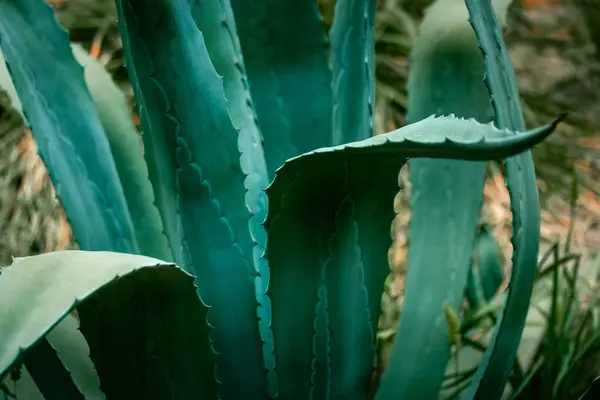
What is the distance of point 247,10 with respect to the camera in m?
0.63

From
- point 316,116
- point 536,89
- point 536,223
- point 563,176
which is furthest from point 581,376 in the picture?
point 536,89

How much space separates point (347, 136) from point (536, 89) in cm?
157

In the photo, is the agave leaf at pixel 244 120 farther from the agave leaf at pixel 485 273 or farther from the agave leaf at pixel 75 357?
the agave leaf at pixel 485 273

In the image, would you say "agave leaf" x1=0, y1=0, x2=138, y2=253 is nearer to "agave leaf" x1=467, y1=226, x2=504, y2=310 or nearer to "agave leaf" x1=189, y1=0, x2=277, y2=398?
"agave leaf" x1=189, y1=0, x2=277, y2=398

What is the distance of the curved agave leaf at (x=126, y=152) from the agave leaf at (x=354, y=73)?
0.66 feet

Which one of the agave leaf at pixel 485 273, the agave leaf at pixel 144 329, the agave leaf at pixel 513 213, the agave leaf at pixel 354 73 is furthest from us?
the agave leaf at pixel 485 273

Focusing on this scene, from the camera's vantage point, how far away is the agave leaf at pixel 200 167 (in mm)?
521

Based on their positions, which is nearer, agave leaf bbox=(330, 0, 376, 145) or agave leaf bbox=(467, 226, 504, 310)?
Result: agave leaf bbox=(330, 0, 376, 145)

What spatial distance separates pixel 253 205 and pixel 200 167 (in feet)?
0.25

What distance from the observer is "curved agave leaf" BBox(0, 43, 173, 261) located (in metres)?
0.70

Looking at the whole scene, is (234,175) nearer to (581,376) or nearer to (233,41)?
(233,41)

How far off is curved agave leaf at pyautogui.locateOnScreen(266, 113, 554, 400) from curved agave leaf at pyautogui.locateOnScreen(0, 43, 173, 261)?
0.66ft

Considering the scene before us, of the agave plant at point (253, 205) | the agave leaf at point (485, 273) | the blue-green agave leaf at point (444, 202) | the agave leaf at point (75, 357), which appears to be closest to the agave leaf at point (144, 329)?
the agave plant at point (253, 205)

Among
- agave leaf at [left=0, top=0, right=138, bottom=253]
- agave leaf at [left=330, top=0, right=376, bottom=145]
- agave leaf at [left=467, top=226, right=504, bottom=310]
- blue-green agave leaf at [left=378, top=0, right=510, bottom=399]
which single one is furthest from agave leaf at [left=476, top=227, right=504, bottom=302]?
agave leaf at [left=0, top=0, right=138, bottom=253]
